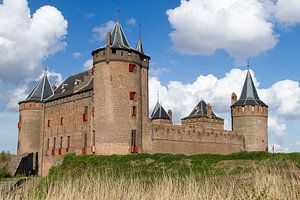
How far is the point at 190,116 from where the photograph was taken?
4238 cm

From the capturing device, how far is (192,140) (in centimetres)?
3192

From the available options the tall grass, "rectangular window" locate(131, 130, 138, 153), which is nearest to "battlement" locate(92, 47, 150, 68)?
"rectangular window" locate(131, 130, 138, 153)

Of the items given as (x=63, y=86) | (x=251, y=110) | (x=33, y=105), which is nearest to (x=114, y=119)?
(x=63, y=86)

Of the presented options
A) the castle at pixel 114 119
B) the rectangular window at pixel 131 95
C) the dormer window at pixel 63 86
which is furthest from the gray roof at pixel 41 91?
the rectangular window at pixel 131 95

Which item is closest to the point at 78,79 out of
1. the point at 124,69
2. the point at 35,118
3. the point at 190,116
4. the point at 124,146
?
the point at 35,118

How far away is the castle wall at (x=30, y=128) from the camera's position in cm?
3281

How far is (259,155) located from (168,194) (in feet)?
57.6

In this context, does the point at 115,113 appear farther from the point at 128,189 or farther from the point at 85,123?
the point at 128,189

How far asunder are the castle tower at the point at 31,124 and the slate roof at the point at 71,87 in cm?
149

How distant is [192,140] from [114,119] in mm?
Result: 9151

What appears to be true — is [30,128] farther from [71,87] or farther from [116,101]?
[116,101]

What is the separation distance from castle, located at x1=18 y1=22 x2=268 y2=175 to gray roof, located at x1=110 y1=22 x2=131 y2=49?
7cm

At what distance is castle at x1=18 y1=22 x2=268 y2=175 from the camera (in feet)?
83.6

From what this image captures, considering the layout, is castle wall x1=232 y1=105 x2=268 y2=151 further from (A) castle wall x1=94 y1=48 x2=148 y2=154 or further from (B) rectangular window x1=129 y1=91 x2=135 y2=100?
(B) rectangular window x1=129 y1=91 x2=135 y2=100
